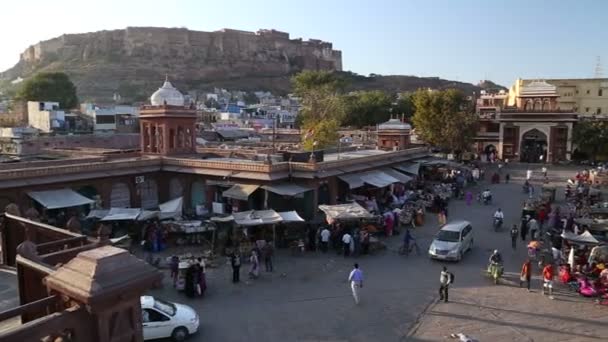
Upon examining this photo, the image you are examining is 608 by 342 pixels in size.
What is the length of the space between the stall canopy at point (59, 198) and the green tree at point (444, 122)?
34737 millimetres

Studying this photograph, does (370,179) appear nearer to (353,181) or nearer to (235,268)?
(353,181)

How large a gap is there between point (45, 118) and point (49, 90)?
67.3 ft

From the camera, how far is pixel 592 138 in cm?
4625

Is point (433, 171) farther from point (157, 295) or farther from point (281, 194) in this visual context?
point (157, 295)

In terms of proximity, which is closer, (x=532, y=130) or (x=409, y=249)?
(x=409, y=249)

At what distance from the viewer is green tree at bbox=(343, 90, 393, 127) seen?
6562 centimetres

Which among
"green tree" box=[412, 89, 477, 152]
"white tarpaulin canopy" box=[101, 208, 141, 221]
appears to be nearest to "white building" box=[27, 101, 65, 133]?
"green tree" box=[412, 89, 477, 152]

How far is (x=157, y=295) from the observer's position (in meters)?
13.6

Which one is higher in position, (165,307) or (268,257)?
(165,307)

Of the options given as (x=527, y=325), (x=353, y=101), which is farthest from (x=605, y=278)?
(x=353, y=101)

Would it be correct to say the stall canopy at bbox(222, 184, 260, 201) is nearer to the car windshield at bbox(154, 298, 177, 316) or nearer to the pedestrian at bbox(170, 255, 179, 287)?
the pedestrian at bbox(170, 255, 179, 287)

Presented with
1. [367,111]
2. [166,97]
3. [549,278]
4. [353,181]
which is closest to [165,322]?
[549,278]

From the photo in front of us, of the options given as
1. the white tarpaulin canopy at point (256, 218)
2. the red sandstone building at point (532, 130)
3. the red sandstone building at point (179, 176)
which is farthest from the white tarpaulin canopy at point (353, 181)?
the red sandstone building at point (532, 130)

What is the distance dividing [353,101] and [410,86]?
300 feet
